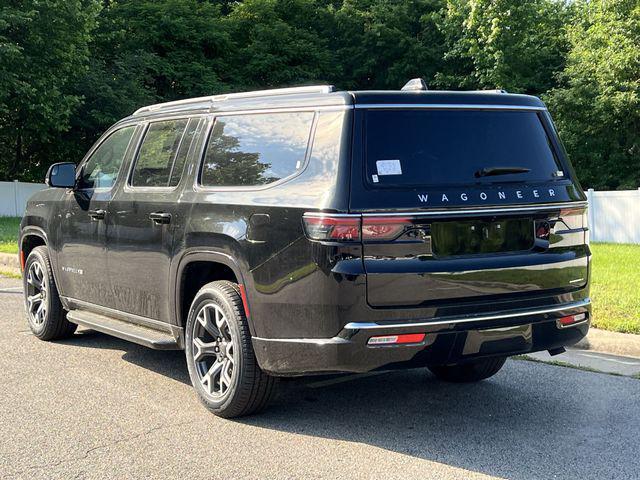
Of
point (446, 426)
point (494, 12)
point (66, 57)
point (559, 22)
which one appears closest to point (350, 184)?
point (446, 426)

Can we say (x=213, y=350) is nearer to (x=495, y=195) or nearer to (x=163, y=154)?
(x=163, y=154)

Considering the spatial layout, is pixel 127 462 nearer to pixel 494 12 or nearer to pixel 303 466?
pixel 303 466

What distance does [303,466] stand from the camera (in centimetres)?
409

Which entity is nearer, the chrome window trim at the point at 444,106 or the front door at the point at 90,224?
the chrome window trim at the point at 444,106

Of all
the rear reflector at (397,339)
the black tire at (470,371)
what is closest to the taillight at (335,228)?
the rear reflector at (397,339)

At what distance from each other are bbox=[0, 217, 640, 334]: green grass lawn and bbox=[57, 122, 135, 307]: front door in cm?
429

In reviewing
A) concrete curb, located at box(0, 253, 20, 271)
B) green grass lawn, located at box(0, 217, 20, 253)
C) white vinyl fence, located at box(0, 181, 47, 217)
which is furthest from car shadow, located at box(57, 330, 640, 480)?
white vinyl fence, located at box(0, 181, 47, 217)

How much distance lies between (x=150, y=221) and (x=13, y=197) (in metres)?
25.4

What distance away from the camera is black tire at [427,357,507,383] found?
5672 mm

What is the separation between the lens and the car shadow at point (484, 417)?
421 cm

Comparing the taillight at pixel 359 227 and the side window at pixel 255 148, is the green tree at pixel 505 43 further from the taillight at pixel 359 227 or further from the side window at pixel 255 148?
the taillight at pixel 359 227

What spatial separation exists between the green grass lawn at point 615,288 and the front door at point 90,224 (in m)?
4.29

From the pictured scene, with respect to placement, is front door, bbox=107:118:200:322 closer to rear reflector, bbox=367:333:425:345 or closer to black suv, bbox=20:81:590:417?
black suv, bbox=20:81:590:417

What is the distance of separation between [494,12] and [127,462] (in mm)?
30327
